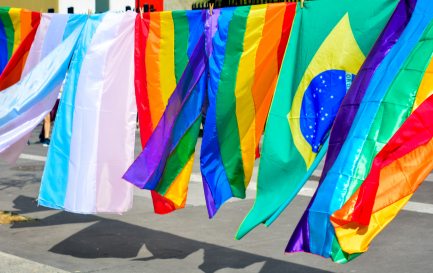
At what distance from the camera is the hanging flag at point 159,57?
6691 mm

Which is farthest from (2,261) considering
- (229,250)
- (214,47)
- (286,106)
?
(286,106)

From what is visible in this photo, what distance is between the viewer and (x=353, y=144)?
192 inches

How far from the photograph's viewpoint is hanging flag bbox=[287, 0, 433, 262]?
4.77m

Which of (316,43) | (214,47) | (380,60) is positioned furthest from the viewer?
(214,47)

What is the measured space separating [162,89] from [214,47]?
690mm

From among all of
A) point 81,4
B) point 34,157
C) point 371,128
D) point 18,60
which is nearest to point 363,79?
point 371,128

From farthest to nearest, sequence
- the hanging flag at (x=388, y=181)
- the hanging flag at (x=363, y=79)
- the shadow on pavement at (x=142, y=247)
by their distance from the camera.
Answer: the shadow on pavement at (x=142, y=247) < the hanging flag at (x=363, y=79) < the hanging flag at (x=388, y=181)

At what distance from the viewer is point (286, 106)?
224 inches

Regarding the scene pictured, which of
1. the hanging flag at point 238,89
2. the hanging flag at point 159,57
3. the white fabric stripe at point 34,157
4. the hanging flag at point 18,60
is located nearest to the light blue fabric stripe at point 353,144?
the hanging flag at point 238,89

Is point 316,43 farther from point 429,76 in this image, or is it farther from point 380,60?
point 429,76

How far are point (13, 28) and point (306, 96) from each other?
3659 mm

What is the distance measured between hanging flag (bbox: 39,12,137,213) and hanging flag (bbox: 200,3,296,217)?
Answer: 949 mm

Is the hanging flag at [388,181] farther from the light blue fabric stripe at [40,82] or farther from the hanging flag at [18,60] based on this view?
the hanging flag at [18,60]

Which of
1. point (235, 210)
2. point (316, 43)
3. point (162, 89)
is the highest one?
point (316, 43)
